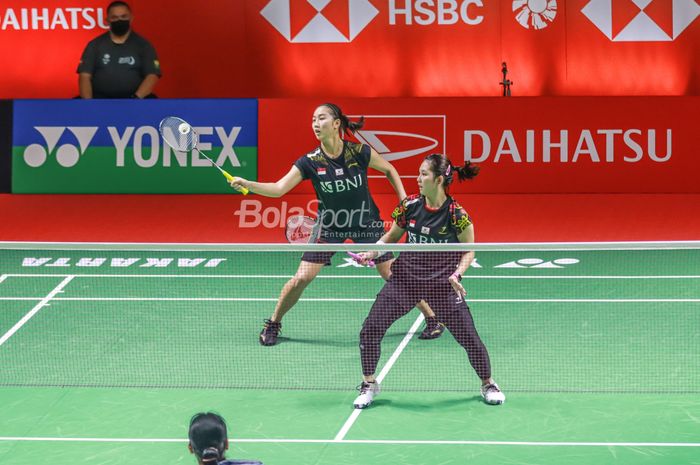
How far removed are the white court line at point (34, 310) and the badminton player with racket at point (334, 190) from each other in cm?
196

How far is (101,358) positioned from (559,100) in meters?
6.35

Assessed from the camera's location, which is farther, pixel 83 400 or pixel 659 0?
pixel 659 0

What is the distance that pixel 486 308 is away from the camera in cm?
1051

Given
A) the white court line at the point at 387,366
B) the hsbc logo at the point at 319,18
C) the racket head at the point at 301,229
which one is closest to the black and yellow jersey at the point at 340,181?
the racket head at the point at 301,229

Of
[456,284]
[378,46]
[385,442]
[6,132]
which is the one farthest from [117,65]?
[385,442]

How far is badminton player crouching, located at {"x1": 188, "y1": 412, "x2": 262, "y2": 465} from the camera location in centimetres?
419

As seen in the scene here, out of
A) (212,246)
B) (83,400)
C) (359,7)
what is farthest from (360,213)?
(359,7)

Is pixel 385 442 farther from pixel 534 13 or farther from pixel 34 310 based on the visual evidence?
pixel 534 13

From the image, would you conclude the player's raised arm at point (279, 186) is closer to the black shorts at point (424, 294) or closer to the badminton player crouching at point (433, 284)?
the badminton player crouching at point (433, 284)

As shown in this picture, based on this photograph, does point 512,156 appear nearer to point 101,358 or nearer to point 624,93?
point 624,93

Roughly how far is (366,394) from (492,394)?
0.78 metres

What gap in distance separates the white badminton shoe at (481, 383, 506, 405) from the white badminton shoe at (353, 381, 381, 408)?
2.17 ft

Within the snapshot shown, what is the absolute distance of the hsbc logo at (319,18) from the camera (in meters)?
16.1

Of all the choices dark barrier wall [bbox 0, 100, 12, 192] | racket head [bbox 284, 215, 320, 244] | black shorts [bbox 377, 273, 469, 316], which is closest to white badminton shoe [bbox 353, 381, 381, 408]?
black shorts [bbox 377, 273, 469, 316]
